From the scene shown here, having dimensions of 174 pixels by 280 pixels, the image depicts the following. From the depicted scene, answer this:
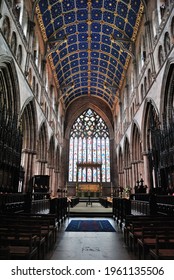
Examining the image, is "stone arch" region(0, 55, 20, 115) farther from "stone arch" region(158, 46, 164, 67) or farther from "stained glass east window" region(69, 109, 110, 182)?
"stained glass east window" region(69, 109, 110, 182)

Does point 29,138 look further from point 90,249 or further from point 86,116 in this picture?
point 86,116

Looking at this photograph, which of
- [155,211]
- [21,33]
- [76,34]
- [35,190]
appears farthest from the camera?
[76,34]

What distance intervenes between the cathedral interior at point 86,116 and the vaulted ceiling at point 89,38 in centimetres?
11

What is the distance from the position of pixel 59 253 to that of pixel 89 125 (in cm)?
2899

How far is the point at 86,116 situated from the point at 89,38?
1425 cm

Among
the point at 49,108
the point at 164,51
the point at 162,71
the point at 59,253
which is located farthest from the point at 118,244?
the point at 49,108

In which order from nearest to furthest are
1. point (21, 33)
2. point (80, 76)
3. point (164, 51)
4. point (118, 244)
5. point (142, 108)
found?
point (118, 244) < point (164, 51) < point (21, 33) < point (142, 108) < point (80, 76)

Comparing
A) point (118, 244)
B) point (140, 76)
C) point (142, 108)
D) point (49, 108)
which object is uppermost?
point (140, 76)

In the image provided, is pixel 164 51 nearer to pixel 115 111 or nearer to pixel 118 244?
pixel 118 244

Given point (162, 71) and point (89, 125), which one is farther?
point (89, 125)

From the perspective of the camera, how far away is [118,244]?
18.0 feet

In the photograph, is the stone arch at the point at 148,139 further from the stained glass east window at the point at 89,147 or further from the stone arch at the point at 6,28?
the stained glass east window at the point at 89,147

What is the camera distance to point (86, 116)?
33.8m

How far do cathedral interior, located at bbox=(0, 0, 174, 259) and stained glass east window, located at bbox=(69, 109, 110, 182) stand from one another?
0.54ft
